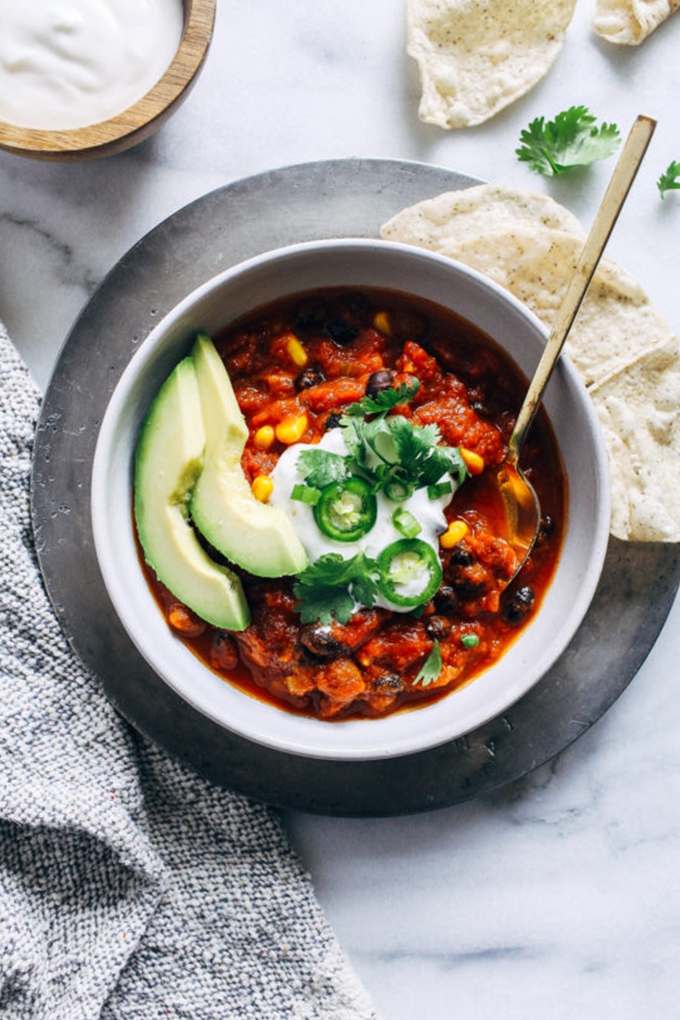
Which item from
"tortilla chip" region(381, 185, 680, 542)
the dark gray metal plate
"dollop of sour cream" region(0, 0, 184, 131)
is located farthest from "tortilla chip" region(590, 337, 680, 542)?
"dollop of sour cream" region(0, 0, 184, 131)

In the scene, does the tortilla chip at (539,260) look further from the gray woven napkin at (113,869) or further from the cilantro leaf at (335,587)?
the gray woven napkin at (113,869)

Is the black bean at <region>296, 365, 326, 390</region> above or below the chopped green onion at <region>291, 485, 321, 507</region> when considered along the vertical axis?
above

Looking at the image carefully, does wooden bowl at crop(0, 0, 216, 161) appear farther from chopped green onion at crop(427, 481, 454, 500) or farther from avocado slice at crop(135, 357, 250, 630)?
chopped green onion at crop(427, 481, 454, 500)

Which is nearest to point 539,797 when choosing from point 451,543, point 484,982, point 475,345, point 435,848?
point 435,848

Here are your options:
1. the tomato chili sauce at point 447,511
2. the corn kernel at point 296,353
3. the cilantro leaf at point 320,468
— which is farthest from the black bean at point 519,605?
the corn kernel at point 296,353

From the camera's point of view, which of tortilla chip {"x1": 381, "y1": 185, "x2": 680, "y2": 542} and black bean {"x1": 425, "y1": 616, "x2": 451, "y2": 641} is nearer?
black bean {"x1": 425, "y1": 616, "x2": 451, "y2": 641}

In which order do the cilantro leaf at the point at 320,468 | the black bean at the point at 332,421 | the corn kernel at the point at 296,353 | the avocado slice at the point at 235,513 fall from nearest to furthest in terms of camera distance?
the avocado slice at the point at 235,513 < the cilantro leaf at the point at 320,468 < the black bean at the point at 332,421 < the corn kernel at the point at 296,353
